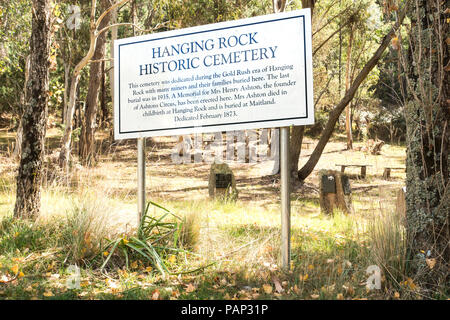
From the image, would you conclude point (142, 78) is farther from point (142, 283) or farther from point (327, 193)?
point (327, 193)

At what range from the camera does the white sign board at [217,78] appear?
12.5 ft

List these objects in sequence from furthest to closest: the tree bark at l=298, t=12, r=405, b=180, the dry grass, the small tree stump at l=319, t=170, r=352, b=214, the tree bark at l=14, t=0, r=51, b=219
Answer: the tree bark at l=298, t=12, r=405, b=180
the small tree stump at l=319, t=170, r=352, b=214
the tree bark at l=14, t=0, r=51, b=219
the dry grass

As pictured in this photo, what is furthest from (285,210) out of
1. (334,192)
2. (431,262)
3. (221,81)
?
(334,192)

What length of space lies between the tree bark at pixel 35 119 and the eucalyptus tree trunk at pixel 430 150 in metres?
3.95

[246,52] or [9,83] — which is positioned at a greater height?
[9,83]

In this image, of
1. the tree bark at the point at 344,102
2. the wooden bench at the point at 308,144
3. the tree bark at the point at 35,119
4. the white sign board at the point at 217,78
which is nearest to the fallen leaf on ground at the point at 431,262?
the white sign board at the point at 217,78

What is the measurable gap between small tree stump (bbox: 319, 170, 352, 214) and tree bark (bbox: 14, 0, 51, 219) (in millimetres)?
4809

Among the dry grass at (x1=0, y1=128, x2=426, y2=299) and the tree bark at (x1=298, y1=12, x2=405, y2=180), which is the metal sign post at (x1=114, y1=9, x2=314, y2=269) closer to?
the dry grass at (x1=0, y1=128, x2=426, y2=299)

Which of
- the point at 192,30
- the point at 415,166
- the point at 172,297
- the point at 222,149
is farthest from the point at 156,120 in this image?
the point at 222,149

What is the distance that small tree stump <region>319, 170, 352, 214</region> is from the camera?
782 centimetres

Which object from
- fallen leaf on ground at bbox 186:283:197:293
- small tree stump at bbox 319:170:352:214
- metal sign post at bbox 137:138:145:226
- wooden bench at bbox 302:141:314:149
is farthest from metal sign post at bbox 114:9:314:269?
wooden bench at bbox 302:141:314:149

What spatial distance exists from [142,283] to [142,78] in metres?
2.06

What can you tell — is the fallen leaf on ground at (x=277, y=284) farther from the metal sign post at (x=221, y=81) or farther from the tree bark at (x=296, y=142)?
the tree bark at (x=296, y=142)

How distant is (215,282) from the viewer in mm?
3580
